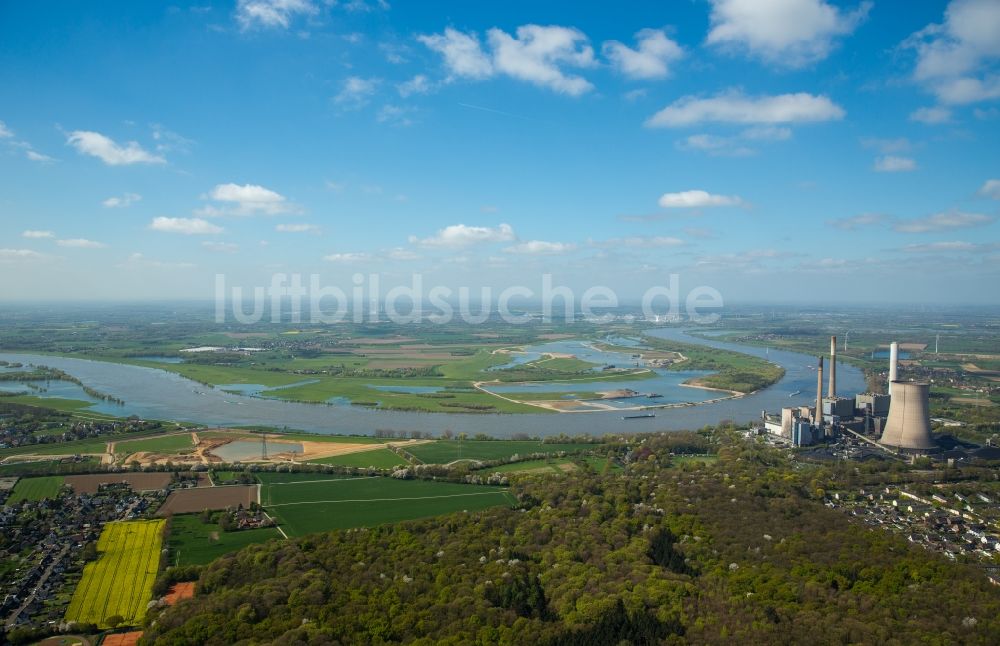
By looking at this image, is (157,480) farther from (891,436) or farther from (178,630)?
(891,436)

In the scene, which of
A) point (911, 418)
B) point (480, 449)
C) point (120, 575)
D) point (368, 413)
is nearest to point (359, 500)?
point (120, 575)

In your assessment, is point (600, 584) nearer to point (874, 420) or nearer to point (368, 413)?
point (874, 420)

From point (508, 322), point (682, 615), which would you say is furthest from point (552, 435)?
point (508, 322)

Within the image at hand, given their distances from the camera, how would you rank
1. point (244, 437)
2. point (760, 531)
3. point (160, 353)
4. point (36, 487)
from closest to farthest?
point (760, 531) < point (36, 487) < point (244, 437) < point (160, 353)

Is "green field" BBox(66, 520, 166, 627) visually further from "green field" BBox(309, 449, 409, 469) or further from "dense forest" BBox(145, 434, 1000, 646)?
"green field" BBox(309, 449, 409, 469)

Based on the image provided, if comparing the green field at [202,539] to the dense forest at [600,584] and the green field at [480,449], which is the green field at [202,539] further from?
the green field at [480,449]

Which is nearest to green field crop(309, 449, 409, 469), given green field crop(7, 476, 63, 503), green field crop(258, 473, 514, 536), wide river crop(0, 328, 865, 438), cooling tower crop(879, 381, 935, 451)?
green field crop(258, 473, 514, 536)
